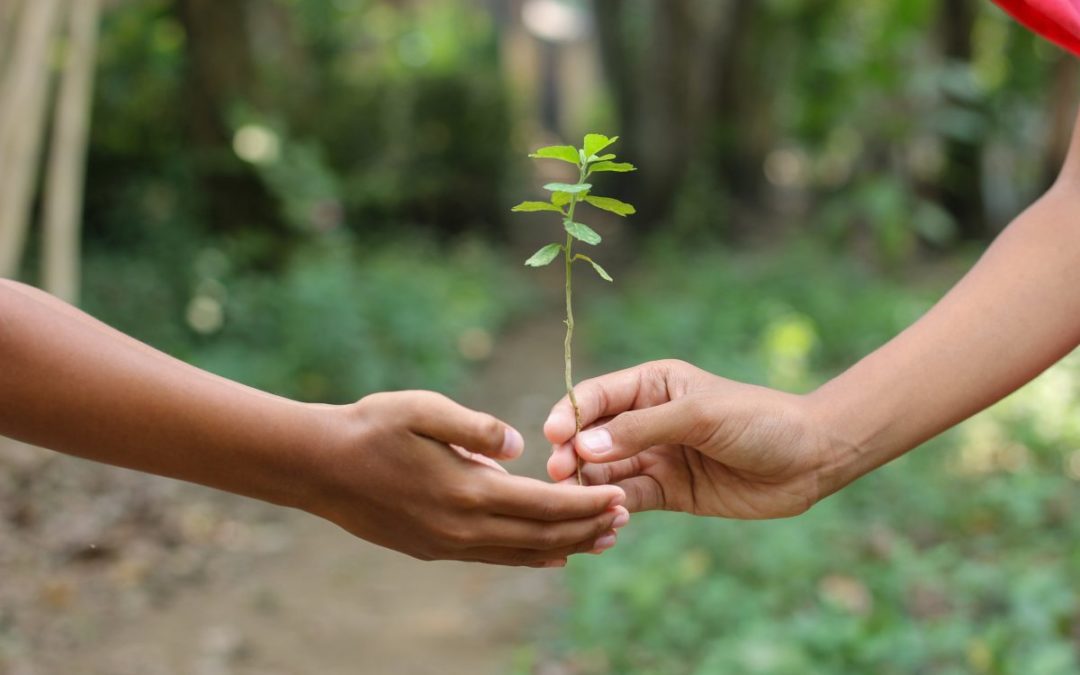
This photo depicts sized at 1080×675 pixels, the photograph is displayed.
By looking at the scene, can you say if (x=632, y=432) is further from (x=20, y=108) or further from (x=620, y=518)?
(x=20, y=108)

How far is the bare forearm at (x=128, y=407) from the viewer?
4.09ft

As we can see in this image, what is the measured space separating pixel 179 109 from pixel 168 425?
5.69 metres

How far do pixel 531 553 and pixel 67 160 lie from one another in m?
4.07

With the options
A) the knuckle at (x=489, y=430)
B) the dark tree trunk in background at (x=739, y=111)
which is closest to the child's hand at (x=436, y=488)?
the knuckle at (x=489, y=430)

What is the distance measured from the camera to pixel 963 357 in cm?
156

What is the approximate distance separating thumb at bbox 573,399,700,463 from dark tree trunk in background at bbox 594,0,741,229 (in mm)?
8171

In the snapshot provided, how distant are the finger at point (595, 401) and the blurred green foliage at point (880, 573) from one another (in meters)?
1.31

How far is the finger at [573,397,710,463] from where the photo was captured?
4.58 ft

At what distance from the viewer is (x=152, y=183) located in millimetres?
6359

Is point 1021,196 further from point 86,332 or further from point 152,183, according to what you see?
point 86,332

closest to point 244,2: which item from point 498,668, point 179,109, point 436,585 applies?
point 179,109

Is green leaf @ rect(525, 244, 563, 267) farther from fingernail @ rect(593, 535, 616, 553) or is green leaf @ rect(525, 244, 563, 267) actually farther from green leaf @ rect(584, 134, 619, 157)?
fingernail @ rect(593, 535, 616, 553)

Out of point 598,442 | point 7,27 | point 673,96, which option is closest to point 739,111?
point 673,96

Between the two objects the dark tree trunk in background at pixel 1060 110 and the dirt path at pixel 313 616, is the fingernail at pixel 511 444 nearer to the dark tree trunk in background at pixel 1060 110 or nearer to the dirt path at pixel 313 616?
the dirt path at pixel 313 616
